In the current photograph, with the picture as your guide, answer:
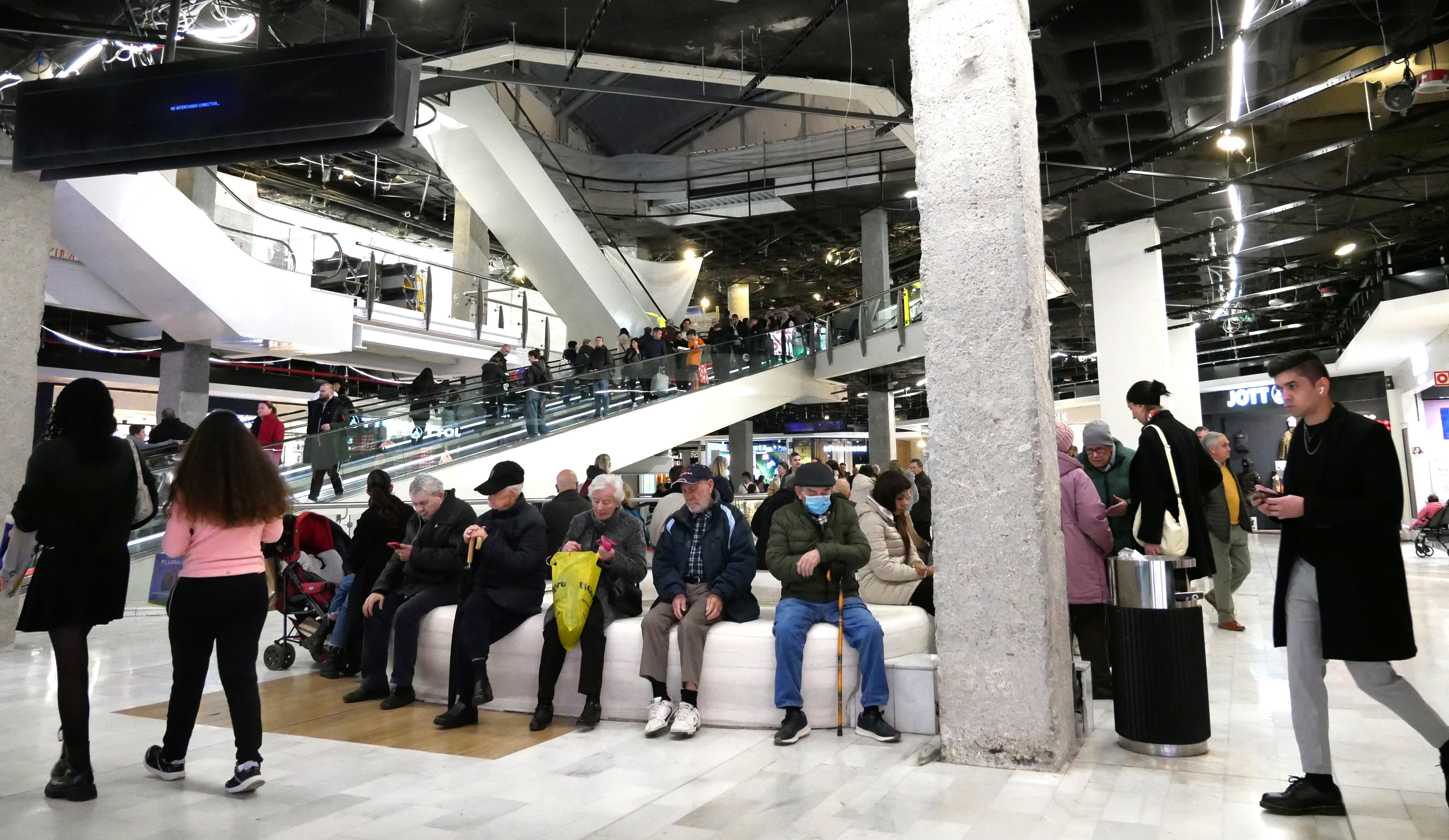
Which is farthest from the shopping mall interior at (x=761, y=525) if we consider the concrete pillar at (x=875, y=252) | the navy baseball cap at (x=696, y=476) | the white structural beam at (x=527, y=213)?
the concrete pillar at (x=875, y=252)

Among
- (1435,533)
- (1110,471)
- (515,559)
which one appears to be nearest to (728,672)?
(515,559)

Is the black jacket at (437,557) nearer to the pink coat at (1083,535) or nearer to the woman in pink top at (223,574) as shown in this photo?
the woman in pink top at (223,574)

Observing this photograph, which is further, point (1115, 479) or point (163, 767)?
point (1115, 479)

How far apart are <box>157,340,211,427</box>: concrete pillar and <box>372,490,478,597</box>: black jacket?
36.6 feet

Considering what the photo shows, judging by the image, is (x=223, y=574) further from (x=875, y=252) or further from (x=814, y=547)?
(x=875, y=252)

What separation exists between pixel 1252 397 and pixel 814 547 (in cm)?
2440

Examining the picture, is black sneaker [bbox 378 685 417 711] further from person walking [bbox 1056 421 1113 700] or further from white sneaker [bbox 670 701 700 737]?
person walking [bbox 1056 421 1113 700]

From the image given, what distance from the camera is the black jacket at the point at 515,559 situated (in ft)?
16.1

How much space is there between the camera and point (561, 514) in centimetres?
650

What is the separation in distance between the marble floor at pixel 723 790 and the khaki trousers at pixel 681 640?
33cm

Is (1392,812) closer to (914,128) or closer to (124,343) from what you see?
(914,128)

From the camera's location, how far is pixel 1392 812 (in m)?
3.07

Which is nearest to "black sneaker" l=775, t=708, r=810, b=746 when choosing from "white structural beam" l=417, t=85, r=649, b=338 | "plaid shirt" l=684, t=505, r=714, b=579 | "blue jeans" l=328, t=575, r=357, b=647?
"plaid shirt" l=684, t=505, r=714, b=579

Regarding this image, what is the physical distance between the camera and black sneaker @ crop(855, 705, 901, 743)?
4.16 metres
